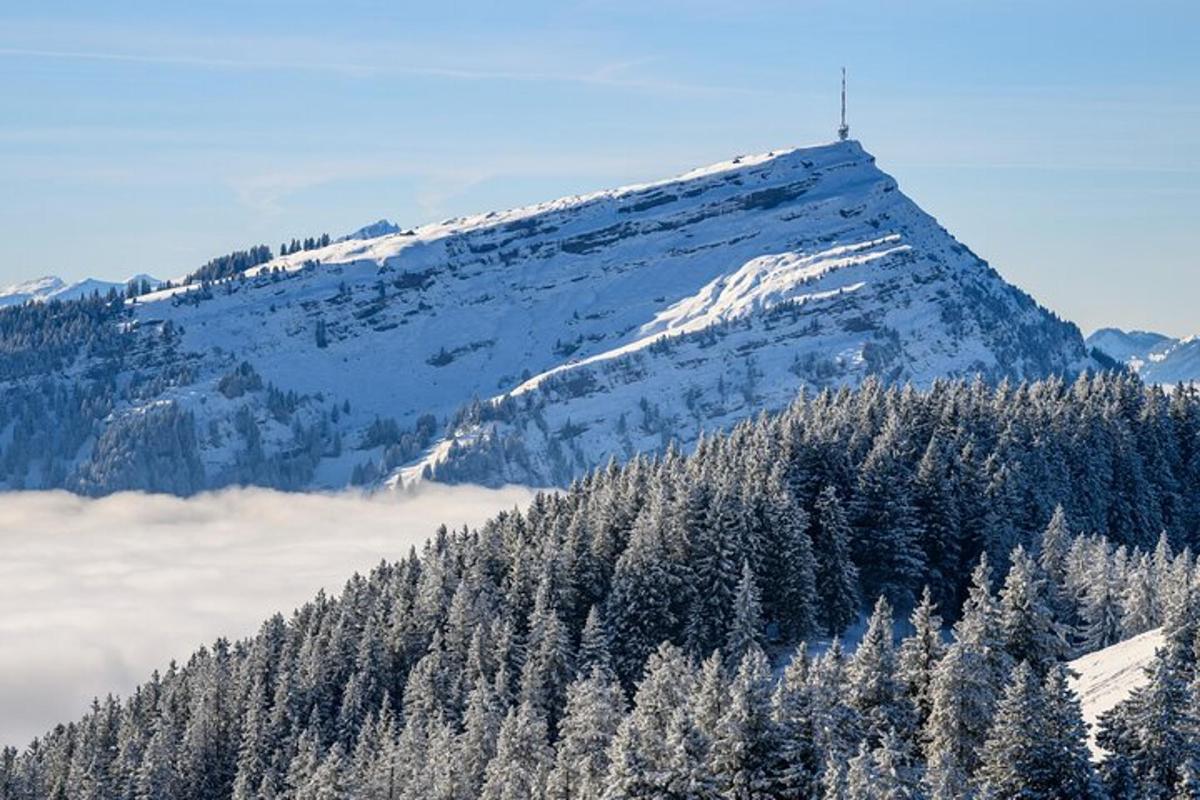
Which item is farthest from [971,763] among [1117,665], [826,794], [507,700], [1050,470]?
[1050,470]

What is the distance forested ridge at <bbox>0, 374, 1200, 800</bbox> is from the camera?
222 ft

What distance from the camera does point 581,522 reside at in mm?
127688

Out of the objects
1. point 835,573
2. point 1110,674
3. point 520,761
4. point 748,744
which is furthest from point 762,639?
point 748,744

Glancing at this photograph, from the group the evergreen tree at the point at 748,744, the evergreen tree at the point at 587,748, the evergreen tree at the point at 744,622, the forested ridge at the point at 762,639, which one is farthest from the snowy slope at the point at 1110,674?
the evergreen tree at the point at 744,622

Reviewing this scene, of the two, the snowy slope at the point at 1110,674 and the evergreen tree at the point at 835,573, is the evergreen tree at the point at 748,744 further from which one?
the evergreen tree at the point at 835,573

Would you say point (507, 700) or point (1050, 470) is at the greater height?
point (1050, 470)

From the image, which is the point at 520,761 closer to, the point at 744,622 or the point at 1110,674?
the point at 744,622

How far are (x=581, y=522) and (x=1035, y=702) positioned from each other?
65499mm

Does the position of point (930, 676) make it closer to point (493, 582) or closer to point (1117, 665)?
point (1117, 665)

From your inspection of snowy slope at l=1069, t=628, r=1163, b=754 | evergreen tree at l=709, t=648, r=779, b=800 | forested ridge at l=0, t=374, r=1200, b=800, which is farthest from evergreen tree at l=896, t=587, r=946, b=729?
evergreen tree at l=709, t=648, r=779, b=800

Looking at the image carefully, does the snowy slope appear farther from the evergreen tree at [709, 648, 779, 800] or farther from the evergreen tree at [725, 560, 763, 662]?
the evergreen tree at [725, 560, 763, 662]

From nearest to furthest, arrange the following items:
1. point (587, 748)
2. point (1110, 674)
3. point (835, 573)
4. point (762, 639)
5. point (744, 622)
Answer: point (587, 748)
point (1110, 674)
point (744, 622)
point (762, 639)
point (835, 573)

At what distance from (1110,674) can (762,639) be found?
32.8 meters

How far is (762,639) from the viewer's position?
114 metres
